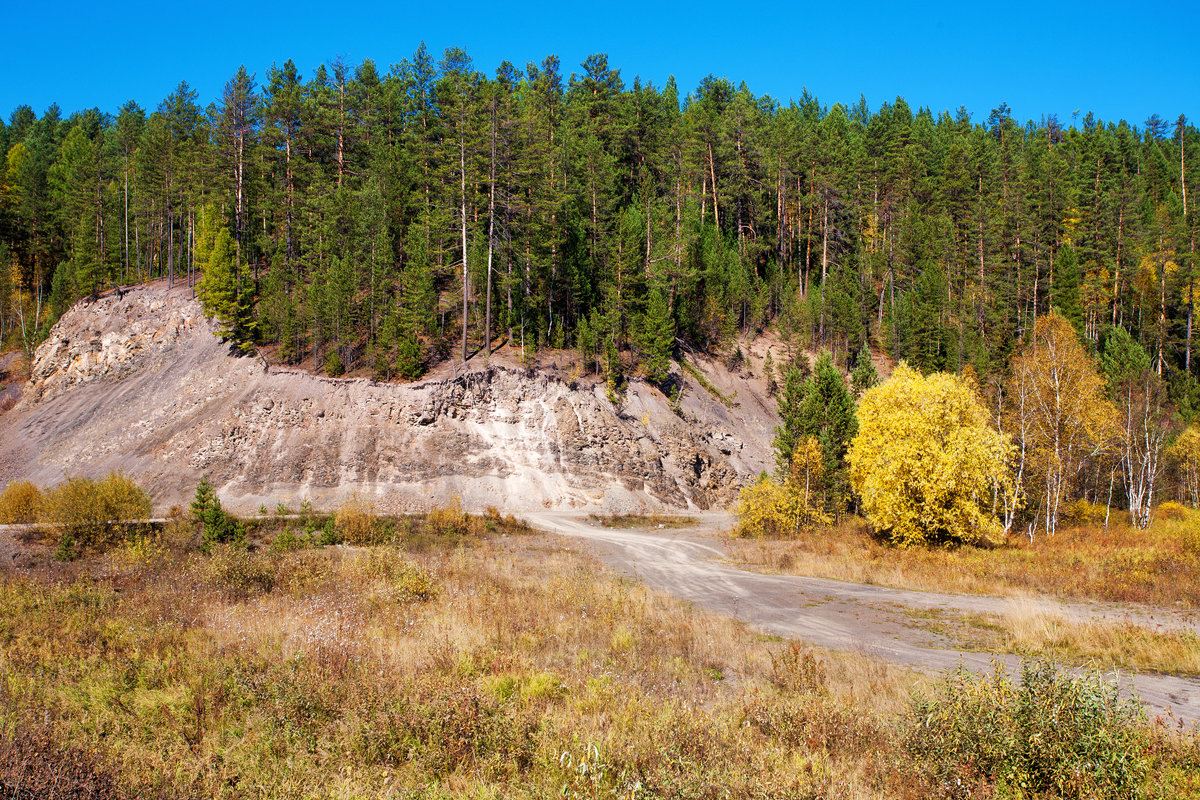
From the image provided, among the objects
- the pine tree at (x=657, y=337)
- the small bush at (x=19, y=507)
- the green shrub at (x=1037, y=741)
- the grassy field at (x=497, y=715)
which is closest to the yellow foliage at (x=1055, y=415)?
the pine tree at (x=657, y=337)

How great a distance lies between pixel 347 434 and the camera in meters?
40.5

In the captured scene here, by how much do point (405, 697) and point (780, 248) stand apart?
6718cm

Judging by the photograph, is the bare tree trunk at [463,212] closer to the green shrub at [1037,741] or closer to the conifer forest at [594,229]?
the conifer forest at [594,229]

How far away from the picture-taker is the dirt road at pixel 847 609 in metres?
11.2

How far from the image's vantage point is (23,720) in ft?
21.6

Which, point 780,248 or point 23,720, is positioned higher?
point 780,248

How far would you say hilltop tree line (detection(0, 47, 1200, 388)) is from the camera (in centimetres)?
4666

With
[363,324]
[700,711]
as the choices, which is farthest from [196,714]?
[363,324]

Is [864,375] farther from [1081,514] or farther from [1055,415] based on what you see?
[1081,514]

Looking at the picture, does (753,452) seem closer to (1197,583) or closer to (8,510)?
(1197,583)

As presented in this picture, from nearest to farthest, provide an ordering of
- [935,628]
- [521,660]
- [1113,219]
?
1. [521,660]
2. [935,628]
3. [1113,219]

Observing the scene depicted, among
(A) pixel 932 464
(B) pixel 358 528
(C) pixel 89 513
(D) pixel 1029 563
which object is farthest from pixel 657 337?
(C) pixel 89 513

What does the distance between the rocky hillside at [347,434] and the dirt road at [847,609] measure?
14.2 m

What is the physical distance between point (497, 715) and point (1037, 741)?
5.32 metres
